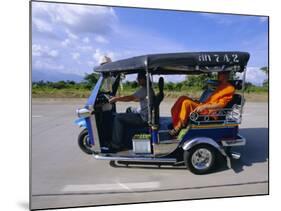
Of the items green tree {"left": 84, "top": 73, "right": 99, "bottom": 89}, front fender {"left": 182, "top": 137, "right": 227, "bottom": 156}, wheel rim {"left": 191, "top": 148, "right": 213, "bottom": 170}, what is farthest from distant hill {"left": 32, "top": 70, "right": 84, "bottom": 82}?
wheel rim {"left": 191, "top": 148, "right": 213, "bottom": 170}

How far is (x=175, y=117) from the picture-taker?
3.70m

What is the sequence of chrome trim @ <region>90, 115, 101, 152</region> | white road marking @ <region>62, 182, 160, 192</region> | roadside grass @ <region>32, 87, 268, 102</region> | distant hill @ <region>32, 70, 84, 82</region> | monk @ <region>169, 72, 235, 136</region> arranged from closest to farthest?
distant hill @ <region>32, 70, 84, 82</region>, roadside grass @ <region>32, 87, 268, 102</region>, white road marking @ <region>62, 182, 160, 192</region>, monk @ <region>169, 72, 235, 136</region>, chrome trim @ <region>90, 115, 101, 152</region>

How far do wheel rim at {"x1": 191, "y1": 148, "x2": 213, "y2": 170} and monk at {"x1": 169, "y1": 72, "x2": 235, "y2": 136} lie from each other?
321 millimetres

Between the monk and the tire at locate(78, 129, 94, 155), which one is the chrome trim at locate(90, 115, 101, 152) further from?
the monk

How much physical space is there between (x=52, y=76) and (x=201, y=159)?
1851 millimetres

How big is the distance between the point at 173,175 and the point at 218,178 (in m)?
0.52

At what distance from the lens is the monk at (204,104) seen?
141 inches

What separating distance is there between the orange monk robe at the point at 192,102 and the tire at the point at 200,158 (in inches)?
13.4

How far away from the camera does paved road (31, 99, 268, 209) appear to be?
3.29m

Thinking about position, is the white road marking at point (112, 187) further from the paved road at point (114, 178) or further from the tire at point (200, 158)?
the tire at point (200, 158)

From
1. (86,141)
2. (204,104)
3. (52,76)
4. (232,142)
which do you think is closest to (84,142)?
(86,141)

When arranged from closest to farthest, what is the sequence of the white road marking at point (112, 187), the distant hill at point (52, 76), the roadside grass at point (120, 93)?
the distant hill at point (52, 76) < the roadside grass at point (120, 93) < the white road marking at point (112, 187)

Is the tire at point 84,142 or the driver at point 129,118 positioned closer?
the driver at point 129,118

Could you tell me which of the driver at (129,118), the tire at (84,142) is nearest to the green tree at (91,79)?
the driver at (129,118)
